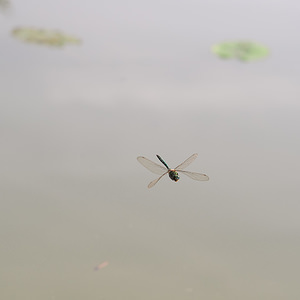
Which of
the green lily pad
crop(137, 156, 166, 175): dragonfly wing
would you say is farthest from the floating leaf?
crop(137, 156, 166, 175): dragonfly wing

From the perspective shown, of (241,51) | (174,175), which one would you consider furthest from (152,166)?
(241,51)

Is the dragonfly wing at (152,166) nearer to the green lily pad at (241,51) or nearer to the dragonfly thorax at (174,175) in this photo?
the dragonfly thorax at (174,175)

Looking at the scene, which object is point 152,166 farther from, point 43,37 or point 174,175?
point 43,37

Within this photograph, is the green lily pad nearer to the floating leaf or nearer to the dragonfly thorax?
the floating leaf

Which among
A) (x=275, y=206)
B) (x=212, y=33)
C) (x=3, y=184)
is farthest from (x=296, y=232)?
(x=212, y=33)

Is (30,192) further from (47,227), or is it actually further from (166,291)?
(166,291)

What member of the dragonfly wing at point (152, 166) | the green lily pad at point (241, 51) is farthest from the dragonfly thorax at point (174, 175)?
the green lily pad at point (241, 51)
